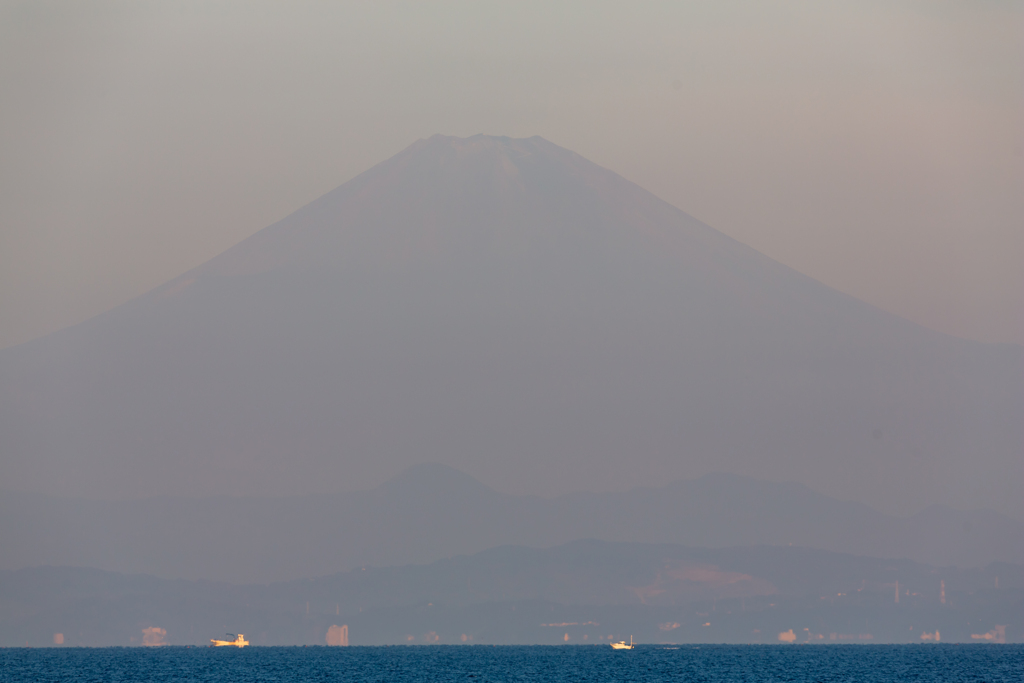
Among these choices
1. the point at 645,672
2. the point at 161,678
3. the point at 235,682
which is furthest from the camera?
the point at 645,672

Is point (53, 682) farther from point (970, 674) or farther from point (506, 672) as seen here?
point (970, 674)

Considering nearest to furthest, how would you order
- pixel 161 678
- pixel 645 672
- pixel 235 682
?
pixel 235 682 < pixel 161 678 < pixel 645 672

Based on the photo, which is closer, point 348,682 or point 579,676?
point 348,682

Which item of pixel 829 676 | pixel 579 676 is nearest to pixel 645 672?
pixel 579 676

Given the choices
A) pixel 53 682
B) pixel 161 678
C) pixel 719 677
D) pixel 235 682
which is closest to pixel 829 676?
pixel 719 677

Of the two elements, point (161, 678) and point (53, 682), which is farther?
point (161, 678)

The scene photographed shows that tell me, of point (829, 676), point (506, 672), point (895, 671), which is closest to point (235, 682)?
point (506, 672)

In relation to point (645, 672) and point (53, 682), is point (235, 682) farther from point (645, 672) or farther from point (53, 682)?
point (645, 672)

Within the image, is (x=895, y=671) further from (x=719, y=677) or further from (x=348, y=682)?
(x=348, y=682)
